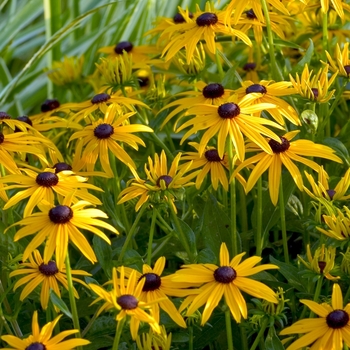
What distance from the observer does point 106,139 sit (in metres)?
1.31

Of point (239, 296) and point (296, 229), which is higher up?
point (239, 296)

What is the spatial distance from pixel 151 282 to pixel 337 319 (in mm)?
235

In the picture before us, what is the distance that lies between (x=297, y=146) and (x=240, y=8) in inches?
13.2

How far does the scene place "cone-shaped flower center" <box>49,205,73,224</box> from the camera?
102 cm

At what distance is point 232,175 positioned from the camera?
1.16m

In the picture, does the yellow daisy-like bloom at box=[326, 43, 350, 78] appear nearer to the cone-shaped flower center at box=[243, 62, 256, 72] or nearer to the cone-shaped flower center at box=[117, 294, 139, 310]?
the cone-shaped flower center at box=[243, 62, 256, 72]

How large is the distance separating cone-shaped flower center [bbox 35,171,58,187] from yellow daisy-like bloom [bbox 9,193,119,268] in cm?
10

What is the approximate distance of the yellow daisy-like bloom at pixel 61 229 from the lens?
1.01 m

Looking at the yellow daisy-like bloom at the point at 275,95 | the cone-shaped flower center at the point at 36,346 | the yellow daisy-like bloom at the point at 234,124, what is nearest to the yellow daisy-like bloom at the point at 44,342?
the cone-shaped flower center at the point at 36,346

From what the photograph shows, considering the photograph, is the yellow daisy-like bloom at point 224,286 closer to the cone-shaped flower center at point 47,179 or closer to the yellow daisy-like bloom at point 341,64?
the cone-shaped flower center at point 47,179

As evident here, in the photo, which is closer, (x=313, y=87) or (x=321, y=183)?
(x=321, y=183)

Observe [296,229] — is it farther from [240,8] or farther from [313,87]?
[240,8]

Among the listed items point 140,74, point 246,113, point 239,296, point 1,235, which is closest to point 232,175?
point 246,113

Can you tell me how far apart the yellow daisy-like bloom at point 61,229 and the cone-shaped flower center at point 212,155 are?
30cm
